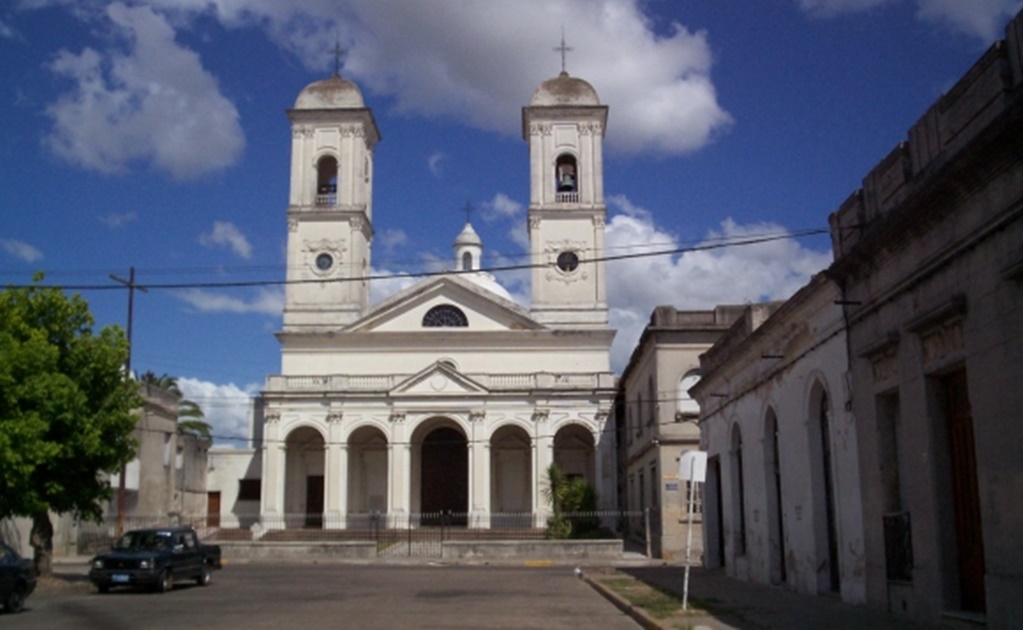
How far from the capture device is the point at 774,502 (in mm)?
18859

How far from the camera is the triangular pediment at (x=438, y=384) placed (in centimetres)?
4647

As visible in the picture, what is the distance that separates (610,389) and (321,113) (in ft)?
67.3

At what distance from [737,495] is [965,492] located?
10.8m

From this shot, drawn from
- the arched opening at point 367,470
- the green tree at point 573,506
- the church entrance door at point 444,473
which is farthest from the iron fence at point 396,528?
the arched opening at point 367,470

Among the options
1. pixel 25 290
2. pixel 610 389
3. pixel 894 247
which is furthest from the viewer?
pixel 610 389

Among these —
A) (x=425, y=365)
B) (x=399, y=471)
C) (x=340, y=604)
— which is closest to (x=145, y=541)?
(x=340, y=604)

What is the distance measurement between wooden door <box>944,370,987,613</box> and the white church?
3446 centimetres

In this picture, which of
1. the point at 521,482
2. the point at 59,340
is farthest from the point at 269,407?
the point at 59,340

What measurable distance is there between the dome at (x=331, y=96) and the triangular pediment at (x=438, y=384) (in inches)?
586

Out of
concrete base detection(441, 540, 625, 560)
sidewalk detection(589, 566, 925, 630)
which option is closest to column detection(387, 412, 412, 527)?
concrete base detection(441, 540, 625, 560)

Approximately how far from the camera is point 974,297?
33.7ft

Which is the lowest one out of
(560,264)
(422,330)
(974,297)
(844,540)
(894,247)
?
(844,540)

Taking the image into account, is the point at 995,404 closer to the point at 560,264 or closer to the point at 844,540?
the point at 844,540

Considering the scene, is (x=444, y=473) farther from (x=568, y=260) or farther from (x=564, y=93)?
(x=564, y=93)
